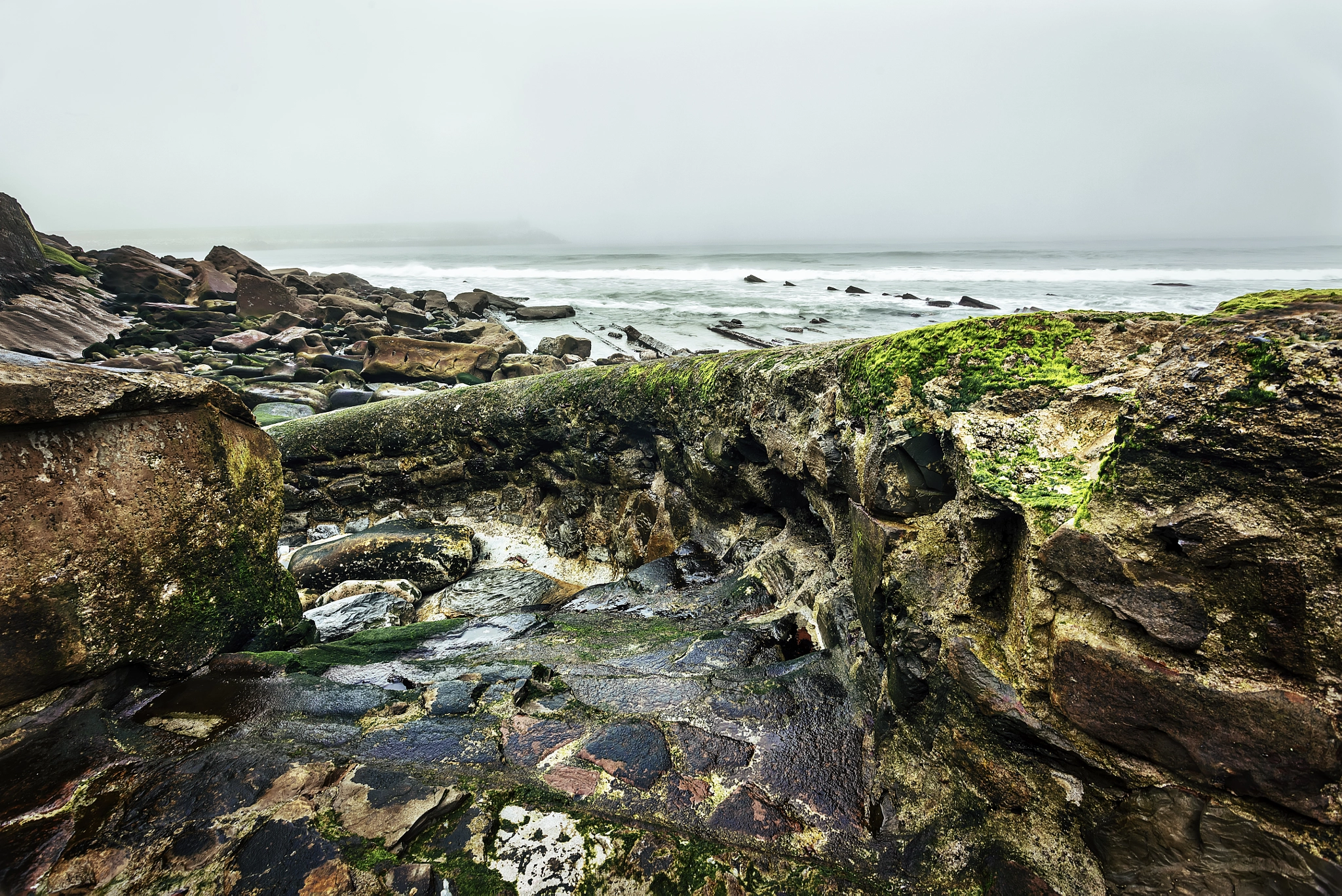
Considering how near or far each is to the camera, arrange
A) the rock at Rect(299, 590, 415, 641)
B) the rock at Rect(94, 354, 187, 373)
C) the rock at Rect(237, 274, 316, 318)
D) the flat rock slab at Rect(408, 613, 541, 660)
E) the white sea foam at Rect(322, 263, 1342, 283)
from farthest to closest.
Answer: the white sea foam at Rect(322, 263, 1342, 283) → the rock at Rect(237, 274, 316, 318) → the rock at Rect(94, 354, 187, 373) → the rock at Rect(299, 590, 415, 641) → the flat rock slab at Rect(408, 613, 541, 660)

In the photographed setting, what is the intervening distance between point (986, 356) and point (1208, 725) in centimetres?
135

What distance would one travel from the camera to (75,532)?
8.18 ft

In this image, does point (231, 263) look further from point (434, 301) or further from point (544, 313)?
point (544, 313)

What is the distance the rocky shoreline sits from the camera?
4.84ft

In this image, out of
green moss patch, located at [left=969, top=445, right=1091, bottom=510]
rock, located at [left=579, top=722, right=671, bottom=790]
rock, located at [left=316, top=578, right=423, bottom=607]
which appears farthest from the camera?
rock, located at [left=316, top=578, right=423, bottom=607]

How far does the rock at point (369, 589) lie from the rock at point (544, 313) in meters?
19.3

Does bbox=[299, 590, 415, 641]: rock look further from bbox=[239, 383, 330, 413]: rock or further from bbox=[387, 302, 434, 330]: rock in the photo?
bbox=[387, 302, 434, 330]: rock

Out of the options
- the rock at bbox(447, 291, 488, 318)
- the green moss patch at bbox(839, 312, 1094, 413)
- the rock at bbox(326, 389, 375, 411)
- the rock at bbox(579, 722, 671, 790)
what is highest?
the green moss patch at bbox(839, 312, 1094, 413)

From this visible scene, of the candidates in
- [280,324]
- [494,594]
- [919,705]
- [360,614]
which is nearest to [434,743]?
[919,705]

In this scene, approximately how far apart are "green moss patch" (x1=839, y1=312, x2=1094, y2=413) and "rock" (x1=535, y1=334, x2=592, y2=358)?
13108 millimetres

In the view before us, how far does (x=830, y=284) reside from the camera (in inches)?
1481

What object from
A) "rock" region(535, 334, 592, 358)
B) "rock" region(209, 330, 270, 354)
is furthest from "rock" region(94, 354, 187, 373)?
"rock" region(535, 334, 592, 358)

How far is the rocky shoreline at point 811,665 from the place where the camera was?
4.84ft

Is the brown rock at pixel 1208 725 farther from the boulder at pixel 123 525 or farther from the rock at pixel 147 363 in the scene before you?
the rock at pixel 147 363
